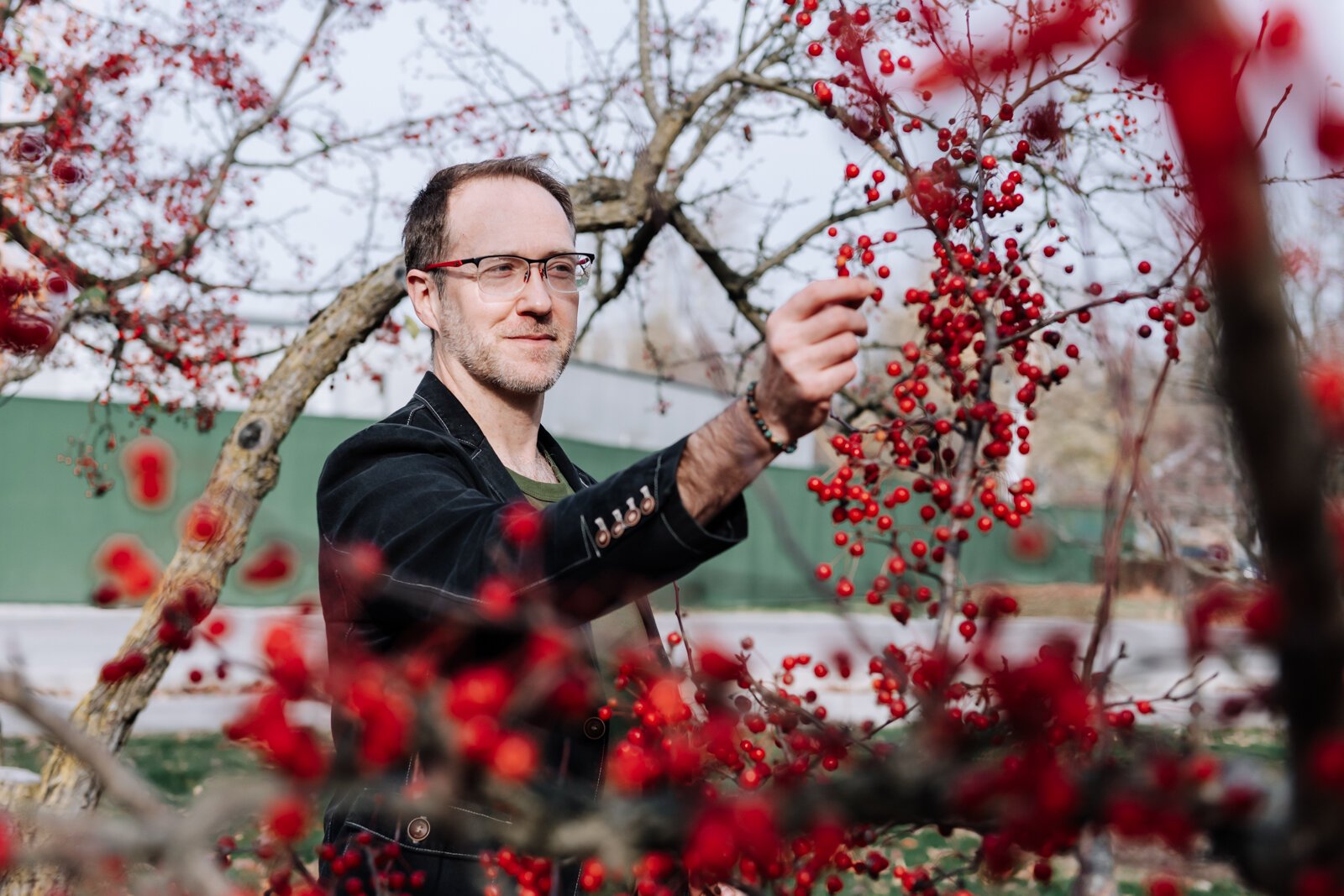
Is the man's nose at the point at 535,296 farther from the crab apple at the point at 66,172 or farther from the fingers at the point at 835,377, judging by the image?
the crab apple at the point at 66,172

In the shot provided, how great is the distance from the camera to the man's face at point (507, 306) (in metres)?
2.59

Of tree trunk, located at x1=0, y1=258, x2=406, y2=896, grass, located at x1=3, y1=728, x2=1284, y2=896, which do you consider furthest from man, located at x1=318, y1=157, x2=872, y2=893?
grass, located at x1=3, y1=728, x2=1284, y2=896

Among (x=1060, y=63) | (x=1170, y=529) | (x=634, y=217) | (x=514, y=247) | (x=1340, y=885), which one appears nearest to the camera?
(x=1340, y=885)

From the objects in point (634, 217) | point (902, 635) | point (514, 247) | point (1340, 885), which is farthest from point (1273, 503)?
point (902, 635)

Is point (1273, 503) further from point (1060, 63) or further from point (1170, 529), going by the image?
point (1060, 63)

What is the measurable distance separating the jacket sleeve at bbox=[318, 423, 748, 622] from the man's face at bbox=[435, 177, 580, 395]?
22.8 inches

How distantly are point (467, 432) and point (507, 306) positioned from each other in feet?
1.03

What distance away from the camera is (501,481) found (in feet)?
8.02

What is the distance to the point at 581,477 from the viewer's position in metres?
3.04

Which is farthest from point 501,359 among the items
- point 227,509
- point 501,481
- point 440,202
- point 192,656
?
point 192,656

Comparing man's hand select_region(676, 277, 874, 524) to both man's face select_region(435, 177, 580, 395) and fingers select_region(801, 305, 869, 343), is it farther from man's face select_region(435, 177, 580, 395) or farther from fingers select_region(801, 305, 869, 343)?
man's face select_region(435, 177, 580, 395)

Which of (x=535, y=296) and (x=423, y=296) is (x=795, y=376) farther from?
(x=423, y=296)

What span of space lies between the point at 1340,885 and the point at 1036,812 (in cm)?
21

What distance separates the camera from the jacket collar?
7.95 ft
